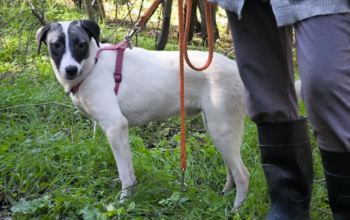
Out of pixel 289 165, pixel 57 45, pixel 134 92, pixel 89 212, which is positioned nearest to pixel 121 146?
pixel 134 92

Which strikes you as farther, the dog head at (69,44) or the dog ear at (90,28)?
the dog ear at (90,28)

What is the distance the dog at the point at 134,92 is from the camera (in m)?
2.93

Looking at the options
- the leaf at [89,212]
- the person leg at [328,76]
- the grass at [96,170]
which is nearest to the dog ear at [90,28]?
the grass at [96,170]

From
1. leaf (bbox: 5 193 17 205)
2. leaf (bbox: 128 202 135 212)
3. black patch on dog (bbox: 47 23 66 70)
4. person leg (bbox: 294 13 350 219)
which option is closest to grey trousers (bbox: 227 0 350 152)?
person leg (bbox: 294 13 350 219)

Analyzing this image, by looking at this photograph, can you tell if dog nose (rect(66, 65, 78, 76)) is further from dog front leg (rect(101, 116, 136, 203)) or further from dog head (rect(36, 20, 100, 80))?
dog front leg (rect(101, 116, 136, 203))

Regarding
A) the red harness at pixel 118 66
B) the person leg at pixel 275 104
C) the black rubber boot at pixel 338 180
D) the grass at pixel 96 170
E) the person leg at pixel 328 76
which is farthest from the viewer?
the red harness at pixel 118 66

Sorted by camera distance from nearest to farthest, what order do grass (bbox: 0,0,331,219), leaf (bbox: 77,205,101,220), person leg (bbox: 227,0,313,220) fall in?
person leg (bbox: 227,0,313,220), leaf (bbox: 77,205,101,220), grass (bbox: 0,0,331,219)

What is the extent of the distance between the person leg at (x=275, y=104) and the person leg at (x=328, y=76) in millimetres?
287

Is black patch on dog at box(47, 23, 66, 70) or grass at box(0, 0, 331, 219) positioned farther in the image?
black patch on dog at box(47, 23, 66, 70)

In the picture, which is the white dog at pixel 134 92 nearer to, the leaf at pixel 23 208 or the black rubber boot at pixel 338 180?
the leaf at pixel 23 208

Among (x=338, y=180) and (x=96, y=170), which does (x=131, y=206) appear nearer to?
(x=96, y=170)

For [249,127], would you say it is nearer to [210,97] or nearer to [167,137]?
[167,137]

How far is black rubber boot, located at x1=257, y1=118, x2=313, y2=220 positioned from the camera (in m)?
2.06

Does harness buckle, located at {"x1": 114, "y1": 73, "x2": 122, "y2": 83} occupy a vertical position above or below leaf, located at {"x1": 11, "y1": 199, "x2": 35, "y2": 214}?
above
